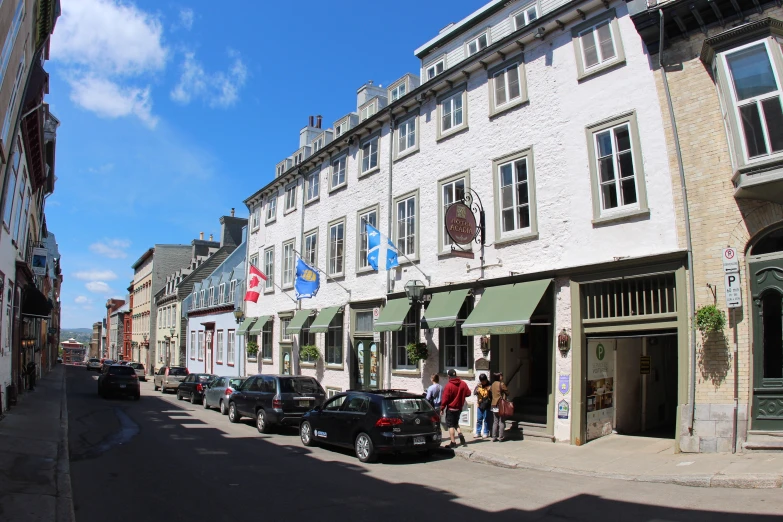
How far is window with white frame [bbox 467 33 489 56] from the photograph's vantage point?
59.9 feet

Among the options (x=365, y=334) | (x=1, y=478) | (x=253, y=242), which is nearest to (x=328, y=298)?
(x=365, y=334)

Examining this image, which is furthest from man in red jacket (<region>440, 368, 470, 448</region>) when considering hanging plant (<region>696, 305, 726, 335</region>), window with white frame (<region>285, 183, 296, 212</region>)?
window with white frame (<region>285, 183, 296, 212</region>)

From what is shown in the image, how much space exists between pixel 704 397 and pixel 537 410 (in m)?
4.30

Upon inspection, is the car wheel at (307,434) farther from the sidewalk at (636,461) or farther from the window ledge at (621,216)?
the window ledge at (621,216)

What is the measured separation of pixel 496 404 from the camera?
12.9 m

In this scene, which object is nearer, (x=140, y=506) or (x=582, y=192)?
(x=140, y=506)

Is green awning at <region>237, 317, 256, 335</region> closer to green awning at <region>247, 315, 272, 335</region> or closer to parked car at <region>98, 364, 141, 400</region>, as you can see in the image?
green awning at <region>247, 315, 272, 335</region>

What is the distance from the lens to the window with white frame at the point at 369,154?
20.4m

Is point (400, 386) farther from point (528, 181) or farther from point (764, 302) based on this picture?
point (764, 302)

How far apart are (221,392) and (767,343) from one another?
1780 cm

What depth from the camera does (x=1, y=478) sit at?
9.02 m

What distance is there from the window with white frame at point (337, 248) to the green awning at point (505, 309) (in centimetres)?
857

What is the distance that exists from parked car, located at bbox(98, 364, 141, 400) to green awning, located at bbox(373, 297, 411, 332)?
15242mm

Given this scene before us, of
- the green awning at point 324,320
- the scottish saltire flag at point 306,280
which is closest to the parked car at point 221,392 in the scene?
the green awning at point 324,320
